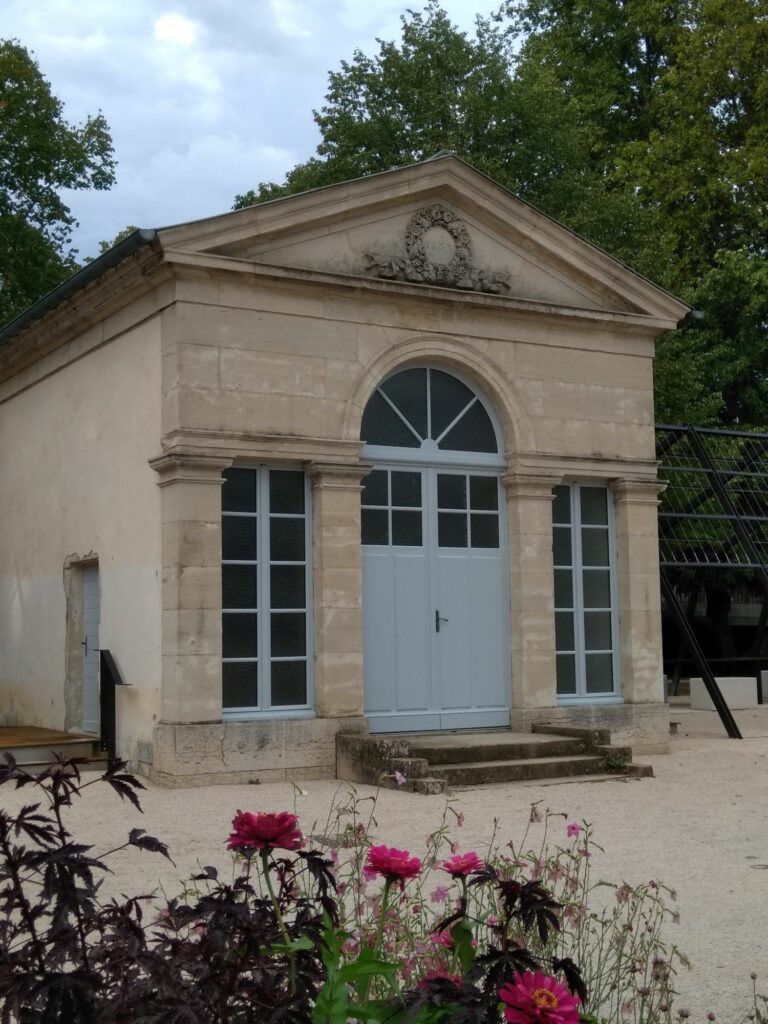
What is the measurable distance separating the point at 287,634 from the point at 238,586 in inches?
24.8

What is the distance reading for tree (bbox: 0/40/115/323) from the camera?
2261cm

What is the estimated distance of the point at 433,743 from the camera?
11.3m

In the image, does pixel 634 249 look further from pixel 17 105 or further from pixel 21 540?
pixel 21 540

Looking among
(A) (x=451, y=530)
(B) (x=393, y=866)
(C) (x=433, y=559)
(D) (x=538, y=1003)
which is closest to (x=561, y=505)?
(A) (x=451, y=530)

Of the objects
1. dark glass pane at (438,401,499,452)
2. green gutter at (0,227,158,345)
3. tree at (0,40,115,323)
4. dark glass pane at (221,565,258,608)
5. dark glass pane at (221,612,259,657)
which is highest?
tree at (0,40,115,323)

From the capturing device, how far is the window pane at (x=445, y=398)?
1258 cm

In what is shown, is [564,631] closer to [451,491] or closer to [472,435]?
[451,491]

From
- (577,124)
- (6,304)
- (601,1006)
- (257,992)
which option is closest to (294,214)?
(601,1006)

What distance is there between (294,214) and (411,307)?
1.43 meters

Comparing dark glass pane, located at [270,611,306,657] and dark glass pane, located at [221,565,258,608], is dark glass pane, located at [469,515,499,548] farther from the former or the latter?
dark glass pane, located at [221,565,258,608]

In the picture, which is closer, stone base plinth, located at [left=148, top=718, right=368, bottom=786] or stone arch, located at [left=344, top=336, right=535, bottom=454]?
stone base plinth, located at [left=148, top=718, right=368, bottom=786]

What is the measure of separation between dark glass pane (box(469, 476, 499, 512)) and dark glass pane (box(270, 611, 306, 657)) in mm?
2205

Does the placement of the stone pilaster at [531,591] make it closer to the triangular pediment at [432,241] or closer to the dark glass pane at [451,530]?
the dark glass pane at [451,530]

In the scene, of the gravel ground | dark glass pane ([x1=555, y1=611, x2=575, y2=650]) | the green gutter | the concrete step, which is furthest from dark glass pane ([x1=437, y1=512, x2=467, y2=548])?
the green gutter
